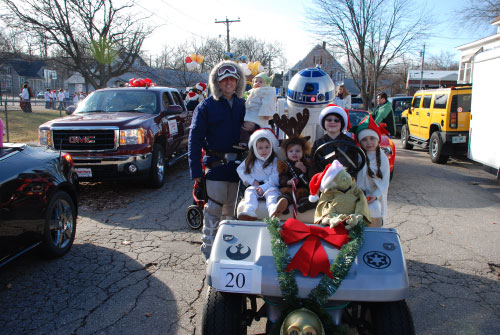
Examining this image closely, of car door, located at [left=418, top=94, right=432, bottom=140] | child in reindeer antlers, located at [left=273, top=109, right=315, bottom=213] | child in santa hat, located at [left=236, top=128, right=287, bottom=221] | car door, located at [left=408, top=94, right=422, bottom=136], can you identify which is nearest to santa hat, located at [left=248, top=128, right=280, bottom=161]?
child in santa hat, located at [left=236, top=128, right=287, bottom=221]

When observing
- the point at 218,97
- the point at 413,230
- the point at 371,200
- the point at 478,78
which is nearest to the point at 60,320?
the point at 218,97

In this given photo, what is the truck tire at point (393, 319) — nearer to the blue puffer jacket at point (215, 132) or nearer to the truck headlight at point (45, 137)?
the blue puffer jacket at point (215, 132)

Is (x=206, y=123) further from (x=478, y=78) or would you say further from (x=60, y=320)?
(x=478, y=78)

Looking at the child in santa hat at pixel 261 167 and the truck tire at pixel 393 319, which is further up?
the child in santa hat at pixel 261 167

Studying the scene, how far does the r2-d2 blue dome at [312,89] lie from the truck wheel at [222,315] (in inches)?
96.1

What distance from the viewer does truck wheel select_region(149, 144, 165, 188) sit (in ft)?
24.0

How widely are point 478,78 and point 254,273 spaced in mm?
8337

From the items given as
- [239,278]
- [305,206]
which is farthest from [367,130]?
[239,278]

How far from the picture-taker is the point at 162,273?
398 centimetres

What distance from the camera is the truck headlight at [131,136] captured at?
6.79 m

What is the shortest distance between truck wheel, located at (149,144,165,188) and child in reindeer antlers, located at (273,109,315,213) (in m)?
4.16

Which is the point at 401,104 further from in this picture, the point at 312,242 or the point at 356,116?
the point at 312,242

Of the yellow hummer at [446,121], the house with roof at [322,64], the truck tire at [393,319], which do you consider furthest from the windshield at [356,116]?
the truck tire at [393,319]

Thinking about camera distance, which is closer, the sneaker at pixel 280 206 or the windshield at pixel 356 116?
the sneaker at pixel 280 206
